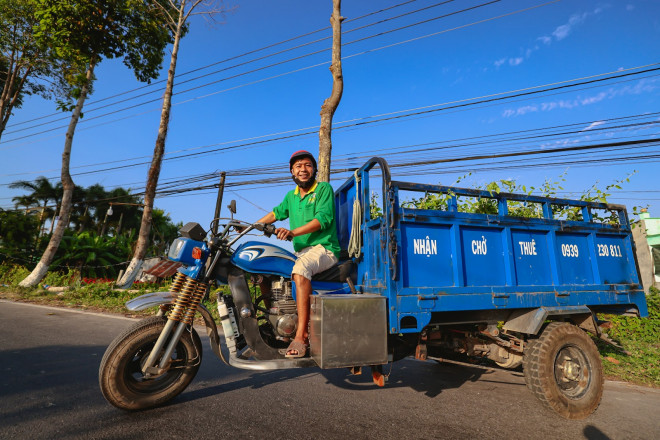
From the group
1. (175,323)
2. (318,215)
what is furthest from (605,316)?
(175,323)

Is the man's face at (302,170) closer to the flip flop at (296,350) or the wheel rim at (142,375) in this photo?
the flip flop at (296,350)

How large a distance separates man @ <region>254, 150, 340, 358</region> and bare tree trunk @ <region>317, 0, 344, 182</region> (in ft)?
10.4

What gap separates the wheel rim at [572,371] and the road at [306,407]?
0.24m

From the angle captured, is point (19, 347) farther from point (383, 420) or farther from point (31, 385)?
point (383, 420)

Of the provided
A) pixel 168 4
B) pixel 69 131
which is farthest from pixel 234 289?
pixel 168 4

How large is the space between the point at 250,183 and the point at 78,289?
23.2 ft

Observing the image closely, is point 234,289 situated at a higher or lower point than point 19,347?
higher

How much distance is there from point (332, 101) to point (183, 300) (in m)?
5.60

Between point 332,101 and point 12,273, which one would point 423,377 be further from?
point 12,273

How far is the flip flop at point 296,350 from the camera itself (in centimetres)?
279

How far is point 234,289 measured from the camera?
3.00 meters

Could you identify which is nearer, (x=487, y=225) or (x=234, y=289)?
(x=234, y=289)

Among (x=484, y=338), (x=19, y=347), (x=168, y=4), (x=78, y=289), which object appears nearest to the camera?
(x=484, y=338)

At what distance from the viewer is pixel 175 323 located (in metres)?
2.76
